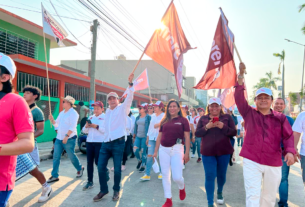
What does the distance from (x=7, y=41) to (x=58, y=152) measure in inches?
368

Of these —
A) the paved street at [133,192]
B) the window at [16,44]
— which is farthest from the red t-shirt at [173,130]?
the window at [16,44]

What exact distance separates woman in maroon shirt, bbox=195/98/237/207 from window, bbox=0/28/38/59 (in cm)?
1147

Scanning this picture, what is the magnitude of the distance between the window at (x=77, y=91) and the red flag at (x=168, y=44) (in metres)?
10.2

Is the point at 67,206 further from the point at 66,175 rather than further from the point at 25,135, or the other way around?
the point at 25,135

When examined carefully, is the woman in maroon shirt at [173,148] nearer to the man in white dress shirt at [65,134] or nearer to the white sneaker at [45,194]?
the white sneaker at [45,194]

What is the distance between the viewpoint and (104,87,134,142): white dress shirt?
4632 mm

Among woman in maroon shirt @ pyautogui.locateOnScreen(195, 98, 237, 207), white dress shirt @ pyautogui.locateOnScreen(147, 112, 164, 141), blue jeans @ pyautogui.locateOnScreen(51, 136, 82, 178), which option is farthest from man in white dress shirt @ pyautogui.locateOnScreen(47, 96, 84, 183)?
woman in maroon shirt @ pyautogui.locateOnScreen(195, 98, 237, 207)

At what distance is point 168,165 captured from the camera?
436 centimetres

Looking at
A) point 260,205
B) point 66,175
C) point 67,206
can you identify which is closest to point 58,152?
point 66,175

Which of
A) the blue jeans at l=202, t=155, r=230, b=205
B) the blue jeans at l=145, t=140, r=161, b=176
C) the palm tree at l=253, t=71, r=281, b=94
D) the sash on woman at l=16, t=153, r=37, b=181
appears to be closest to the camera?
the sash on woman at l=16, t=153, r=37, b=181

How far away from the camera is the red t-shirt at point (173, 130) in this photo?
437cm

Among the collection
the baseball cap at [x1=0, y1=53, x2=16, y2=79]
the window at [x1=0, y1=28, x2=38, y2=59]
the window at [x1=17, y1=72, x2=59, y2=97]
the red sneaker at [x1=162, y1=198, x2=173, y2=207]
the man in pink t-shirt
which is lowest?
the red sneaker at [x1=162, y1=198, x2=173, y2=207]

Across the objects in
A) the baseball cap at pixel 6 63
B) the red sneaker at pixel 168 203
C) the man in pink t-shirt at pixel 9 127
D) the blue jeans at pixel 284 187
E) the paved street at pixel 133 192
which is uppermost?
the baseball cap at pixel 6 63

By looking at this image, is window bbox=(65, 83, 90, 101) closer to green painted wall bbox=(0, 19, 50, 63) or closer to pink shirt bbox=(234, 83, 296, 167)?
green painted wall bbox=(0, 19, 50, 63)
